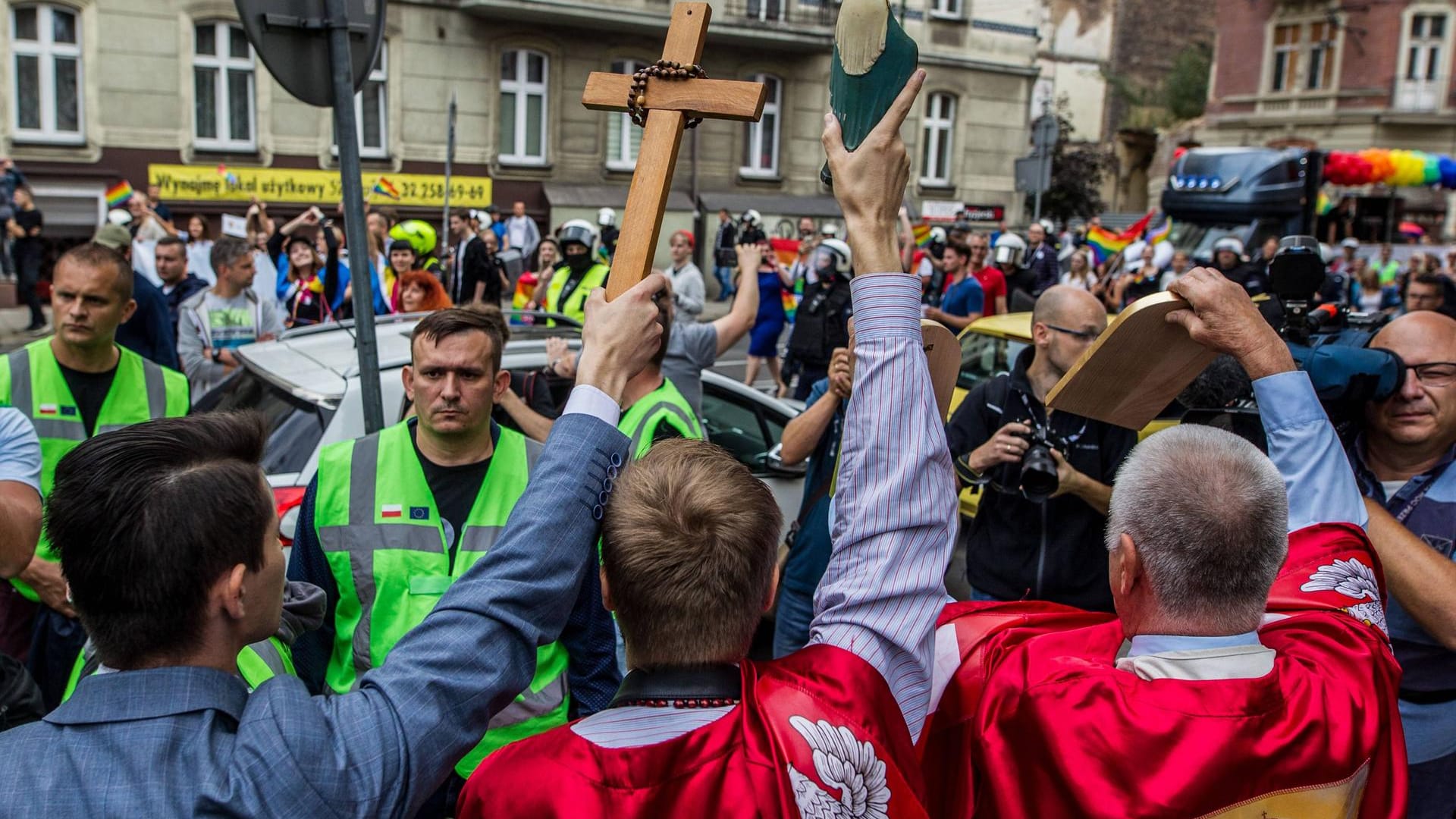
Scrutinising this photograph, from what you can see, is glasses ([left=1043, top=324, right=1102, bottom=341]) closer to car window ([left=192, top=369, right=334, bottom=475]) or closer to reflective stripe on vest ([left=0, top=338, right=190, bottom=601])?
car window ([left=192, top=369, right=334, bottom=475])

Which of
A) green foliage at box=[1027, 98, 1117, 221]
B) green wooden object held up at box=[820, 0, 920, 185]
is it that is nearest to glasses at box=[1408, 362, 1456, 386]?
green wooden object held up at box=[820, 0, 920, 185]

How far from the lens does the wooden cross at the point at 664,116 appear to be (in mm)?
1688

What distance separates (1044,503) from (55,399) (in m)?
3.32

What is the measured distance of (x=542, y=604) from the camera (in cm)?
160

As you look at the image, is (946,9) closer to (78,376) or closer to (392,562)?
(78,376)

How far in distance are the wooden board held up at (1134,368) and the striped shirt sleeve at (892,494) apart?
575mm

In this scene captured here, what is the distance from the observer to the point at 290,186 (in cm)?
2062

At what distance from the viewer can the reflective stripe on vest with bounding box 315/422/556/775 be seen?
9.02 ft

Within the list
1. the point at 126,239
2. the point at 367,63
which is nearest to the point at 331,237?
the point at 126,239

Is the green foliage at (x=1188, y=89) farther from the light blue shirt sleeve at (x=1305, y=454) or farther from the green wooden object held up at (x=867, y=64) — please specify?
the green wooden object held up at (x=867, y=64)

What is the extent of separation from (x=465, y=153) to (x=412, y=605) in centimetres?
2042

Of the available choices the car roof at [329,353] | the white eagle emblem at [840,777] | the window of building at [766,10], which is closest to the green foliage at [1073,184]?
the window of building at [766,10]

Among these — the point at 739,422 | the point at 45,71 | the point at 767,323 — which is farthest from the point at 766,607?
the point at 45,71

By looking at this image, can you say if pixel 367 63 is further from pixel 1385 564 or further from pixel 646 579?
pixel 1385 564
